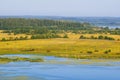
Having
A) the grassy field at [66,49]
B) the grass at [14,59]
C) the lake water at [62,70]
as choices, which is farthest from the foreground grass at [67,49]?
the grass at [14,59]

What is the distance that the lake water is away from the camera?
99.4 feet

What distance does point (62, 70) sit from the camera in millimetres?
33625

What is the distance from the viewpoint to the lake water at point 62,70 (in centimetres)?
3030

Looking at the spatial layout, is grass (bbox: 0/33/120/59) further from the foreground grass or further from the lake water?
the lake water

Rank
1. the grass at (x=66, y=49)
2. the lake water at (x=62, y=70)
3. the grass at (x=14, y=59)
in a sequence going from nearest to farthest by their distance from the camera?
the lake water at (x=62, y=70), the grass at (x=14, y=59), the grass at (x=66, y=49)

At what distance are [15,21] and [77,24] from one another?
17.0 metres

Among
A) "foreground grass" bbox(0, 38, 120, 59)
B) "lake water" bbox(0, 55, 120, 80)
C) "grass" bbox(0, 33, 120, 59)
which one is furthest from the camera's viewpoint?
"grass" bbox(0, 33, 120, 59)

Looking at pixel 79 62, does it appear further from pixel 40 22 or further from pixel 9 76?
pixel 40 22

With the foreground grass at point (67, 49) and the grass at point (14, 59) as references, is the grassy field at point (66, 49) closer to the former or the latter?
the foreground grass at point (67, 49)

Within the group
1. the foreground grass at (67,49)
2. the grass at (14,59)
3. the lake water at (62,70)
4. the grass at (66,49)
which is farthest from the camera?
the grass at (66,49)

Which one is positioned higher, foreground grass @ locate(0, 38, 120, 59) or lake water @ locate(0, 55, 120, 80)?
lake water @ locate(0, 55, 120, 80)

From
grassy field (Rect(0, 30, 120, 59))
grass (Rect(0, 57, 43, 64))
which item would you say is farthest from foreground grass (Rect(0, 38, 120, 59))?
grass (Rect(0, 57, 43, 64))

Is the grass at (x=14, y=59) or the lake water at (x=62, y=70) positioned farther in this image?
the grass at (x=14, y=59)

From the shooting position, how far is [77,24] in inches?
4422
